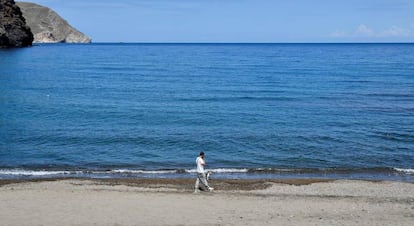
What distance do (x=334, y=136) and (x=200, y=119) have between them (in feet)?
35.3

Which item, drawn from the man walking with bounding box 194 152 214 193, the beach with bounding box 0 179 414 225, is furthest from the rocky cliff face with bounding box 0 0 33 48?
the man walking with bounding box 194 152 214 193

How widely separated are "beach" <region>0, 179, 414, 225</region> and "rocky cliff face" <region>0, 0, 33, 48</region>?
135 meters

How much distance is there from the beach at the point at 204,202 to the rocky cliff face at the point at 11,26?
443ft

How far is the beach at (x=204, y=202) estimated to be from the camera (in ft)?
58.4

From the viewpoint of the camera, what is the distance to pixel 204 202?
2050 cm

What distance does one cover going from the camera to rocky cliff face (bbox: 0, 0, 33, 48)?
149 meters

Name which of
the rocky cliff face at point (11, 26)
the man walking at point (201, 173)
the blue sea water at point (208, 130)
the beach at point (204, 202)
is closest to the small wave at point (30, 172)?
the blue sea water at point (208, 130)

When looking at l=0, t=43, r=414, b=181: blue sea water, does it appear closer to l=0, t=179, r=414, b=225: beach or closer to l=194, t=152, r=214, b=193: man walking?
l=0, t=179, r=414, b=225: beach

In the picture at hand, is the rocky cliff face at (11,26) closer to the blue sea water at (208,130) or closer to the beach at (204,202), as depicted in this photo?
the blue sea water at (208,130)

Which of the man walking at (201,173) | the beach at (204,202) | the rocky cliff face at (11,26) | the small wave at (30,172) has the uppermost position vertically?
the rocky cliff face at (11,26)

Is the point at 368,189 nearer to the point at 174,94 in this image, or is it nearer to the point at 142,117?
the point at 142,117

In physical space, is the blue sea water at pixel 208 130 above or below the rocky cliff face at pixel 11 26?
below

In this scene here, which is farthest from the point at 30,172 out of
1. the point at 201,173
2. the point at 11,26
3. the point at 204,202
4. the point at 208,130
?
the point at 11,26

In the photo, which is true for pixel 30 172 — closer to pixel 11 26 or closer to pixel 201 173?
pixel 201 173
